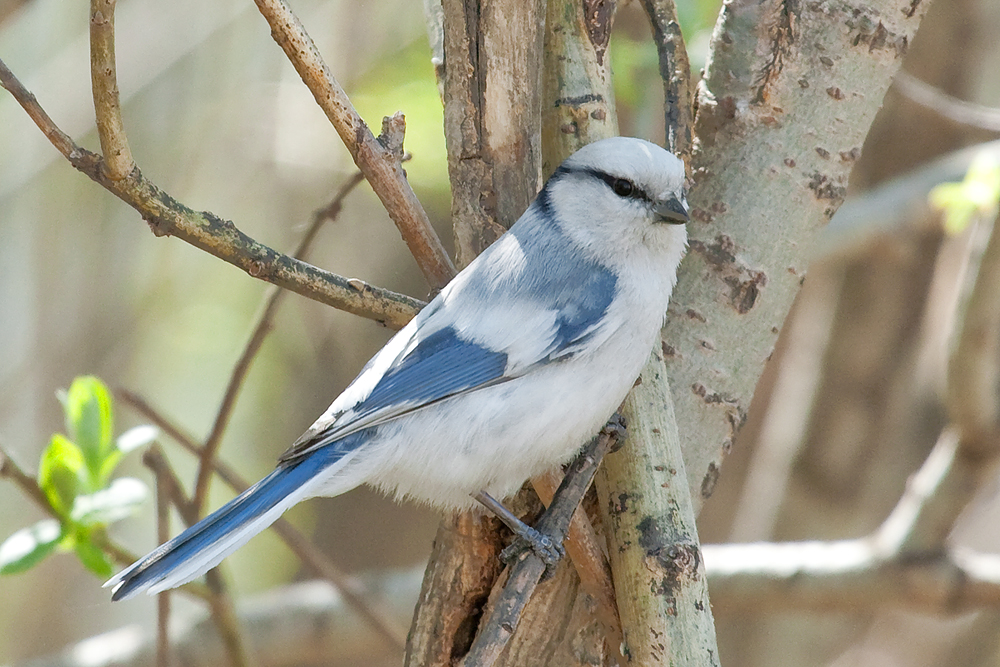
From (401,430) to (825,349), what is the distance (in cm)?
184

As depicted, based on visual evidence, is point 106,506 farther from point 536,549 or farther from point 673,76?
point 673,76

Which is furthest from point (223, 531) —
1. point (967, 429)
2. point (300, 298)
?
point (300, 298)

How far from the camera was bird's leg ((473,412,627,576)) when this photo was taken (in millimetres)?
1071

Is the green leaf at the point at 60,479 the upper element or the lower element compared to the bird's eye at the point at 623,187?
lower

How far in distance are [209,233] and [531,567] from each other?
19.6 inches

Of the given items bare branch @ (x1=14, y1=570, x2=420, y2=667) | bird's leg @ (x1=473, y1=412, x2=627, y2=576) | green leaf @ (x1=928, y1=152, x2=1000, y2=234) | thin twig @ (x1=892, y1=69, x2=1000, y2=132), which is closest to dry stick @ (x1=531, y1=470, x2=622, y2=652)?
bird's leg @ (x1=473, y1=412, x2=627, y2=576)

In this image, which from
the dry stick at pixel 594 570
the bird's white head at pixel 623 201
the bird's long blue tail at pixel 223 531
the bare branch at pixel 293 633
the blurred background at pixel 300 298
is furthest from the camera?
the blurred background at pixel 300 298

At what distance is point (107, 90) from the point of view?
0.91m

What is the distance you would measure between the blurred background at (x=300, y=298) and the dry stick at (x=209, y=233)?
129cm

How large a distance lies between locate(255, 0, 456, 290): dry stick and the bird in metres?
0.10

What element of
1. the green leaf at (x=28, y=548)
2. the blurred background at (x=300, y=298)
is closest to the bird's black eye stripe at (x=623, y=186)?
the green leaf at (x=28, y=548)

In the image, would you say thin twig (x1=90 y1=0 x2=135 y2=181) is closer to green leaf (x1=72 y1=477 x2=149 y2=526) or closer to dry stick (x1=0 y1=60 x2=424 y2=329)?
dry stick (x1=0 y1=60 x2=424 y2=329)

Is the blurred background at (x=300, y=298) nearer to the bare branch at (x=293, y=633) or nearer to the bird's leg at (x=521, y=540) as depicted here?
the bare branch at (x=293, y=633)

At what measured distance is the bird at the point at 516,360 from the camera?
117 centimetres
